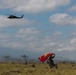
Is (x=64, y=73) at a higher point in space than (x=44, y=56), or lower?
lower

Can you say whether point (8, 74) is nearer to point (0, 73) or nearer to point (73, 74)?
point (0, 73)

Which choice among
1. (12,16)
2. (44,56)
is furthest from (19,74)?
(44,56)

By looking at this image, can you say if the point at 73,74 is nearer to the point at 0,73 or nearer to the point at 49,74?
the point at 49,74

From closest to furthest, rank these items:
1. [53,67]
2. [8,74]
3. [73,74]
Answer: [73,74] < [8,74] < [53,67]

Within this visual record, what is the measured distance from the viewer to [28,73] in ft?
120

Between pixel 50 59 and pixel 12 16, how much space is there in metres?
8.96

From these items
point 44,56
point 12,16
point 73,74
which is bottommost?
point 73,74

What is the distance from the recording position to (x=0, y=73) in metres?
36.0

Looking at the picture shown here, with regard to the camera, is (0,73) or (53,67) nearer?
(0,73)

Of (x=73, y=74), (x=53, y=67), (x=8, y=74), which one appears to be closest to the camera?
(x=73, y=74)

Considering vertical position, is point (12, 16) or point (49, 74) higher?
point (12, 16)

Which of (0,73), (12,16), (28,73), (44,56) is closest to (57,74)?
(28,73)

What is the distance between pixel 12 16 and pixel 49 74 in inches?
319

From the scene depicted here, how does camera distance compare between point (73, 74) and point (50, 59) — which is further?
point (50, 59)
